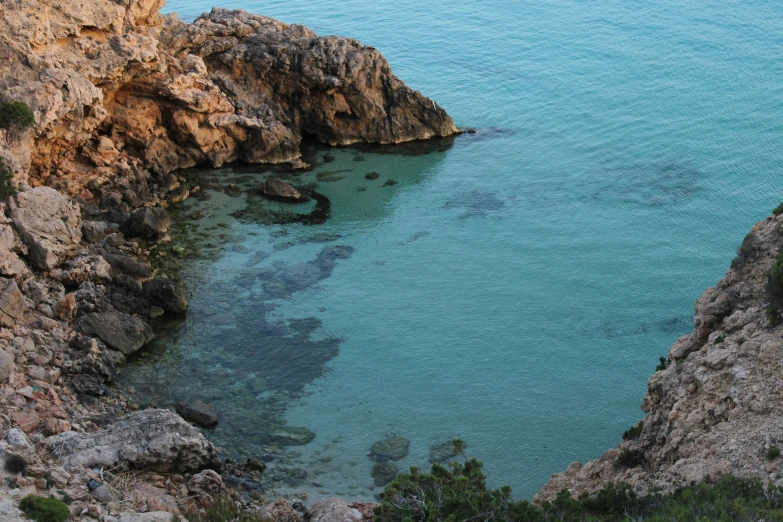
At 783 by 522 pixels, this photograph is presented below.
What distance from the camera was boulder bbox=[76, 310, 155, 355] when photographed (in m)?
30.0

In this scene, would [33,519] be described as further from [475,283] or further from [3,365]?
[475,283]

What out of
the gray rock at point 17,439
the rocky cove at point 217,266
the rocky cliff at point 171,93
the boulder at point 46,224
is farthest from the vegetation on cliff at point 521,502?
the rocky cliff at point 171,93

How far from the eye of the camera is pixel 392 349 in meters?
31.9

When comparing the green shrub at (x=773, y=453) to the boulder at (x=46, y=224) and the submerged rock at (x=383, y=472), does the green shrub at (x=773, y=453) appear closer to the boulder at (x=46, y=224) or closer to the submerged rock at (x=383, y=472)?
the submerged rock at (x=383, y=472)

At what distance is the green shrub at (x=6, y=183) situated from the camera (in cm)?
3125

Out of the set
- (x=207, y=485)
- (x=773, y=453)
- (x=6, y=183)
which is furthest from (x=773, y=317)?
(x=6, y=183)

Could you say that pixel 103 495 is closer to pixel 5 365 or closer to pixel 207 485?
pixel 207 485

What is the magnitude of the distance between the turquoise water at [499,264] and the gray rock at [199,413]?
0.48 meters

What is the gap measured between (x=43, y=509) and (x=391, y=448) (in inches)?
450

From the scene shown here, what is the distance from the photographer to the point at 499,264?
37.4 metres

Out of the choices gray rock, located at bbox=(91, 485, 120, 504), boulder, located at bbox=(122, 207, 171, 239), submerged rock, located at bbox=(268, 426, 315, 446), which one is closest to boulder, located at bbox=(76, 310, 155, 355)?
submerged rock, located at bbox=(268, 426, 315, 446)

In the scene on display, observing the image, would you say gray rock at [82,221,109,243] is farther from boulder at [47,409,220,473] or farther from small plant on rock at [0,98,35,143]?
boulder at [47,409,220,473]

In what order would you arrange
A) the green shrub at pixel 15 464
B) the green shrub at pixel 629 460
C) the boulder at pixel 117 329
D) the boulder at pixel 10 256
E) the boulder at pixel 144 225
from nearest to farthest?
the green shrub at pixel 15 464 < the green shrub at pixel 629 460 < the boulder at pixel 10 256 < the boulder at pixel 117 329 < the boulder at pixel 144 225

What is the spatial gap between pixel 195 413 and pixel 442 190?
20.9 metres
